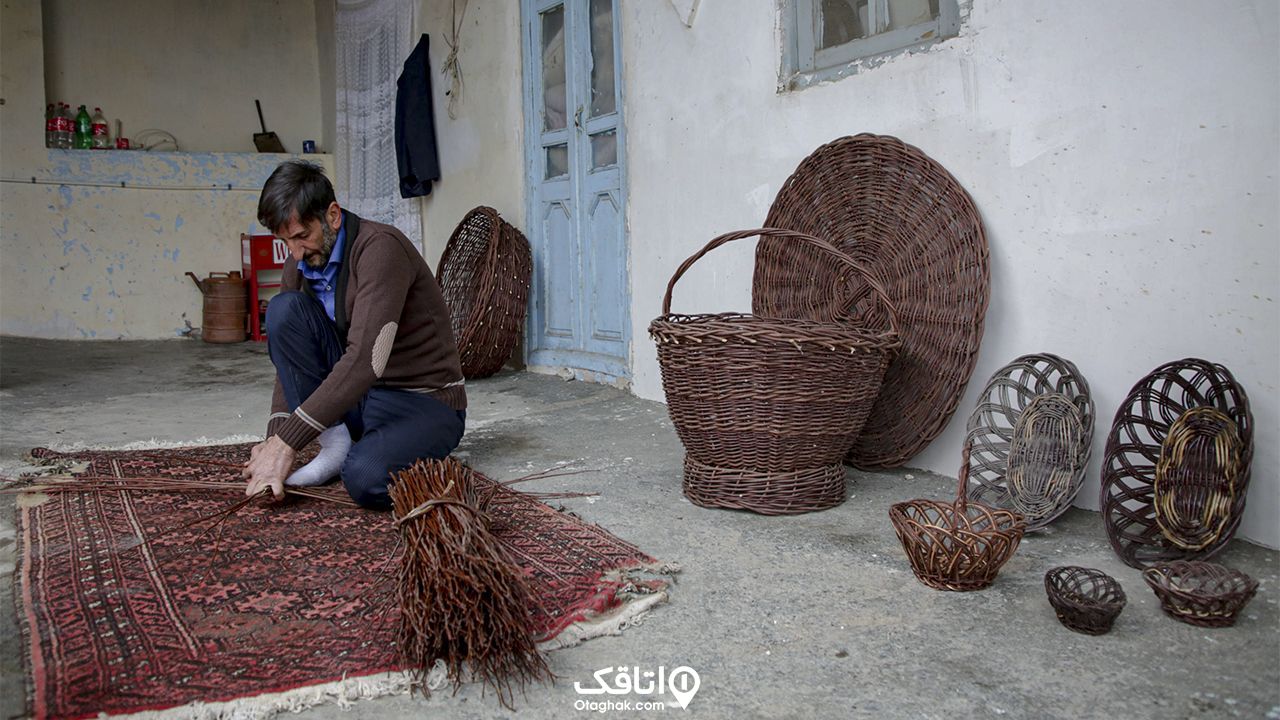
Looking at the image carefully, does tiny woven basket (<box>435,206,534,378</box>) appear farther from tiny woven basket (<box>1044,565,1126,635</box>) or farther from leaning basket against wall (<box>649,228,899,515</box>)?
tiny woven basket (<box>1044,565,1126,635</box>)

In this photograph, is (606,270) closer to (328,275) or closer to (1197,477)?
(328,275)

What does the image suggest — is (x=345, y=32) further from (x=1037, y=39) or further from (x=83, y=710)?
(x=83, y=710)

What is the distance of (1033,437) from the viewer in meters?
2.56

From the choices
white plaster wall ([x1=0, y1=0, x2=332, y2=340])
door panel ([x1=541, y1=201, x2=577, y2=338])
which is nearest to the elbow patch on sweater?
door panel ([x1=541, y1=201, x2=577, y2=338])

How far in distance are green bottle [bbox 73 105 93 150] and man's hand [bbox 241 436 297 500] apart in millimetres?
6339

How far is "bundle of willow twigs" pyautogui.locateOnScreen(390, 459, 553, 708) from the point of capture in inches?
63.6

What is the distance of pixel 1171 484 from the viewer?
85.4 inches

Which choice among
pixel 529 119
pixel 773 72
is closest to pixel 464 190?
pixel 529 119

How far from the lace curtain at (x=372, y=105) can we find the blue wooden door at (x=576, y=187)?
5.52 feet

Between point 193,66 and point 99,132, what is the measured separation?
1.02 meters

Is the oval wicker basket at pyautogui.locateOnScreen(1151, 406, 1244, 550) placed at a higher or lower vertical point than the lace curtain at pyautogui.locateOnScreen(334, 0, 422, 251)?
lower

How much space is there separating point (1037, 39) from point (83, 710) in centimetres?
273

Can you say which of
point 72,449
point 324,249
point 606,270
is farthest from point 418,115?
point 324,249

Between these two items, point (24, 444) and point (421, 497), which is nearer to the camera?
point (421, 497)
